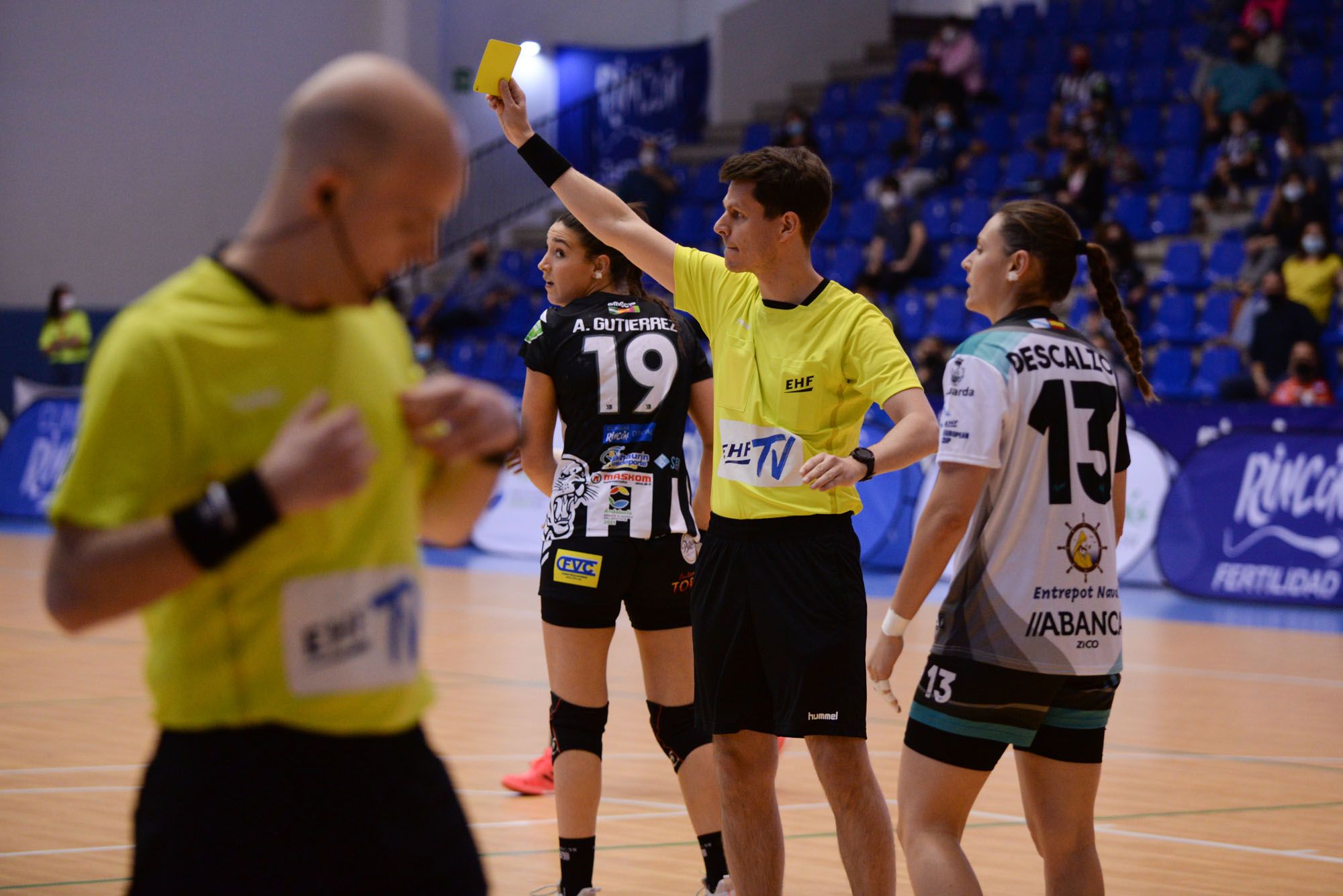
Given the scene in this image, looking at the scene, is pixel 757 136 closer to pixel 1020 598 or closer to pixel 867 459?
pixel 867 459

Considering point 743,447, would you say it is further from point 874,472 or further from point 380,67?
point 380,67

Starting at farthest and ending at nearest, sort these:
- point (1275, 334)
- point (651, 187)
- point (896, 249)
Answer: point (651, 187) → point (896, 249) → point (1275, 334)

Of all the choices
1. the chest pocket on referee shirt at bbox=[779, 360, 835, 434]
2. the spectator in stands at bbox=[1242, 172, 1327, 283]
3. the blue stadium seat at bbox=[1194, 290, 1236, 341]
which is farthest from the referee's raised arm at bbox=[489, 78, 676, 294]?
the blue stadium seat at bbox=[1194, 290, 1236, 341]

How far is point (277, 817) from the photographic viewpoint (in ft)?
7.14

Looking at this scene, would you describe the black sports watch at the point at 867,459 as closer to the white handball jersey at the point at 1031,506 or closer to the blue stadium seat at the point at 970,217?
the white handball jersey at the point at 1031,506

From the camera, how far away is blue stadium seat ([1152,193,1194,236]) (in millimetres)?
16703

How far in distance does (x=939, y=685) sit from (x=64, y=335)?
19729mm

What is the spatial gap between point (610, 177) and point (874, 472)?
21.0m

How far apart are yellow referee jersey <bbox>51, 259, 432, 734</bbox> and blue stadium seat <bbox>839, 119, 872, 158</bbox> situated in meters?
18.9

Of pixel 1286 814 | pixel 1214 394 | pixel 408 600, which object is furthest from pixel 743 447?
pixel 1214 394

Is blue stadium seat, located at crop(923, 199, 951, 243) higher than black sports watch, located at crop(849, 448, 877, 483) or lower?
higher

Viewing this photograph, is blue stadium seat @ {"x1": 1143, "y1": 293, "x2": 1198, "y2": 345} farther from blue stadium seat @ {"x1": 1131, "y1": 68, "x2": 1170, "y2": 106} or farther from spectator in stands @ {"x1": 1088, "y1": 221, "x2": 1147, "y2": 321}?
blue stadium seat @ {"x1": 1131, "y1": 68, "x2": 1170, "y2": 106}

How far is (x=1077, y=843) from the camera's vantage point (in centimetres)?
366

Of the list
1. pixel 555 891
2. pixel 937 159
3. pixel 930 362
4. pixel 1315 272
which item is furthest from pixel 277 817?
pixel 937 159
